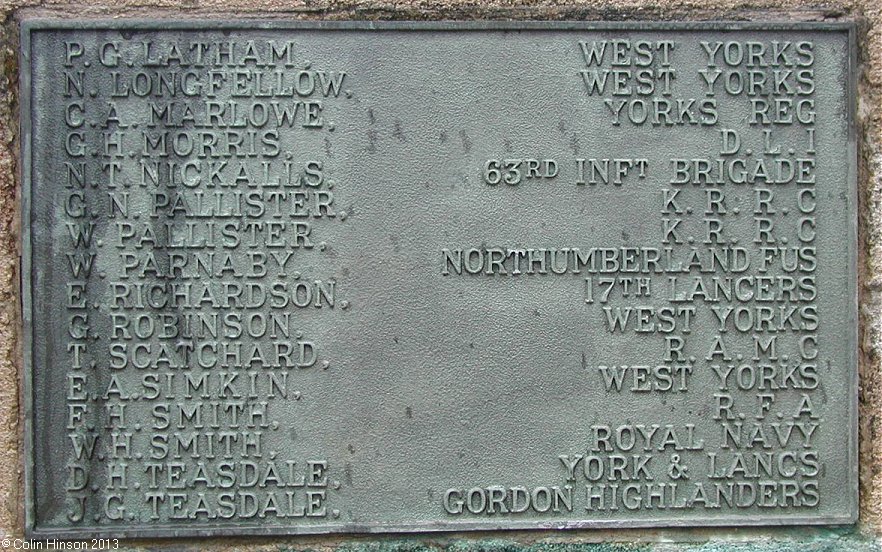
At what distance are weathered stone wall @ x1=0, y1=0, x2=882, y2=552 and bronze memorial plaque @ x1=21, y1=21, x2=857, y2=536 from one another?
72 millimetres

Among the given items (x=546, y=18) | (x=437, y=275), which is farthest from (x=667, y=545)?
(x=546, y=18)

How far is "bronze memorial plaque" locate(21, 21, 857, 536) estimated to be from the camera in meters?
3.16

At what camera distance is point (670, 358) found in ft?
10.6

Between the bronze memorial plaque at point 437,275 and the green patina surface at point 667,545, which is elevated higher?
the bronze memorial plaque at point 437,275

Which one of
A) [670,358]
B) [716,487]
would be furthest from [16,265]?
[716,487]

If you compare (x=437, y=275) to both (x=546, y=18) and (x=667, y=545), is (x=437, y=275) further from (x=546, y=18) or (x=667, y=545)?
(x=667, y=545)

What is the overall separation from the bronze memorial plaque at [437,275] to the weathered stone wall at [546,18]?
7 cm

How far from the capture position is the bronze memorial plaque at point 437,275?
10.4 ft

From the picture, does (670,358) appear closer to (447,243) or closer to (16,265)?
(447,243)

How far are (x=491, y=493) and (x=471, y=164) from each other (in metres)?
1.21

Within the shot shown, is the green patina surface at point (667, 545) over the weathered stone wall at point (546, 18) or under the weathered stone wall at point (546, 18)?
under

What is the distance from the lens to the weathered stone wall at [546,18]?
318 centimetres

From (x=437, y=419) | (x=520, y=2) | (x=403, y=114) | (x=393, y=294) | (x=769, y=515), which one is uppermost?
(x=520, y=2)

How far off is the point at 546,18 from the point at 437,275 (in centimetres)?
104
